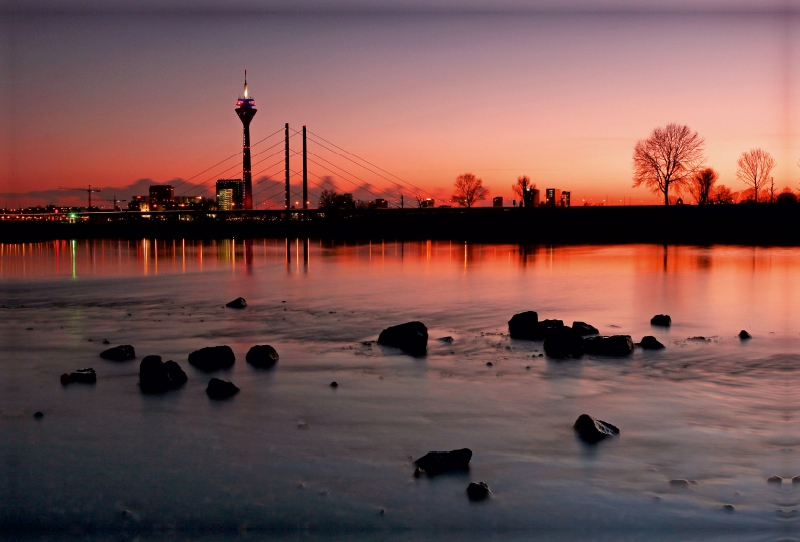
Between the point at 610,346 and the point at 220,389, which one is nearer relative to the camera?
the point at 220,389

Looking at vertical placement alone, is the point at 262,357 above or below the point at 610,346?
below

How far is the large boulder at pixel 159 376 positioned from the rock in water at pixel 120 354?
6.03 feet

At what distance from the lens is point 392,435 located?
7.89 m

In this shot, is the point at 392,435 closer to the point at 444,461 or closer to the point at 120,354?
the point at 444,461

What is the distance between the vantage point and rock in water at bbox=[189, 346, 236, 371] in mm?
11156

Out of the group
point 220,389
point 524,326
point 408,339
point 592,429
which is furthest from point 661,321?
point 220,389

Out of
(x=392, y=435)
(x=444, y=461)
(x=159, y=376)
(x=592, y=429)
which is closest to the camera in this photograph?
(x=444, y=461)

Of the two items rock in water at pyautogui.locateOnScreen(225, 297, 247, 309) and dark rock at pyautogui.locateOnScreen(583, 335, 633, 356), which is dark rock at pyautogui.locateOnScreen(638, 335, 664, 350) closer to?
dark rock at pyautogui.locateOnScreen(583, 335, 633, 356)

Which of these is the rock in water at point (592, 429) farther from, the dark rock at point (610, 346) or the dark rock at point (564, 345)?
the dark rock at point (610, 346)

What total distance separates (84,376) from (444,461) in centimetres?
637

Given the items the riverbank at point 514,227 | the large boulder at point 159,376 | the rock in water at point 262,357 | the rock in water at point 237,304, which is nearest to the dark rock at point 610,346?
the rock in water at point 262,357

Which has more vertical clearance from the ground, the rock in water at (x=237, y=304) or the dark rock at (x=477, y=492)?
the rock in water at (x=237, y=304)

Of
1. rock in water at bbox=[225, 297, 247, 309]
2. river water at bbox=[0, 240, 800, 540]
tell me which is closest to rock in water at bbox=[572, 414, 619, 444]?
river water at bbox=[0, 240, 800, 540]

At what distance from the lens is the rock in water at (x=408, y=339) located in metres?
12.5
